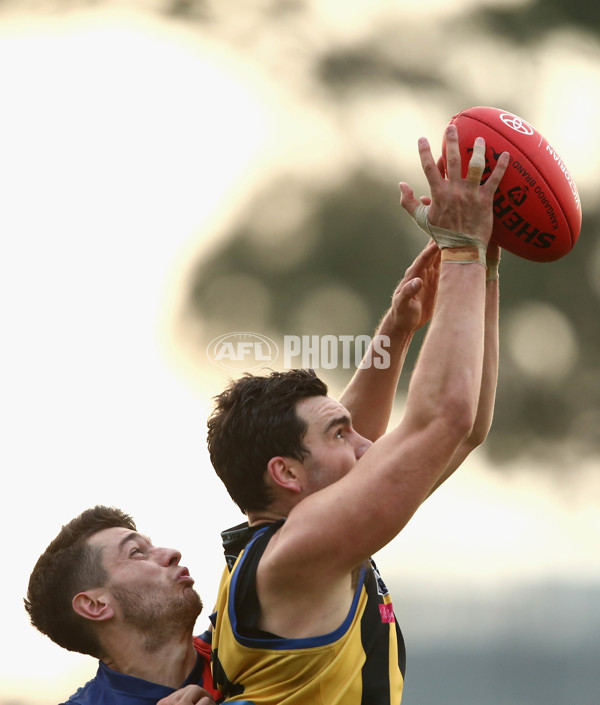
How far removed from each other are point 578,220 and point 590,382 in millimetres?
7665

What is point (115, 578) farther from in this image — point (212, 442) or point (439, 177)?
point (439, 177)

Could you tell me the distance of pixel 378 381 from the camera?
13.9 ft

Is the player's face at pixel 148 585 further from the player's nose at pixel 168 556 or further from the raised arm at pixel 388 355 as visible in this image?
the raised arm at pixel 388 355

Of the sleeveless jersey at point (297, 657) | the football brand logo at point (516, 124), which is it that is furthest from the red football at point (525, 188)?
the sleeveless jersey at point (297, 657)

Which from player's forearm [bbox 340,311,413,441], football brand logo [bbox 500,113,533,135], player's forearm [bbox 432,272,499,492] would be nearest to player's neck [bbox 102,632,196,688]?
player's forearm [bbox 340,311,413,441]

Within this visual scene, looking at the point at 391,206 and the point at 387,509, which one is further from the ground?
the point at 391,206

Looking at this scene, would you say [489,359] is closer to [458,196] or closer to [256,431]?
[458,196]

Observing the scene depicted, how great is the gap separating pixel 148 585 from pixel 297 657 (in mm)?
1085

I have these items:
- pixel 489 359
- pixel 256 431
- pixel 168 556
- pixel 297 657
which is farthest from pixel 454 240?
pixel 168 556

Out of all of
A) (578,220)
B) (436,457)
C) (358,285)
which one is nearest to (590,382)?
(358,285)

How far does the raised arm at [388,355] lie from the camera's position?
4117mm

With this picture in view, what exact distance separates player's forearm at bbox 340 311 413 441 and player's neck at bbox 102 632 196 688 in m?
1.15

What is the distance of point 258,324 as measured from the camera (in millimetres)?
9359

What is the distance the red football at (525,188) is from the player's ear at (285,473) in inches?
44.5
